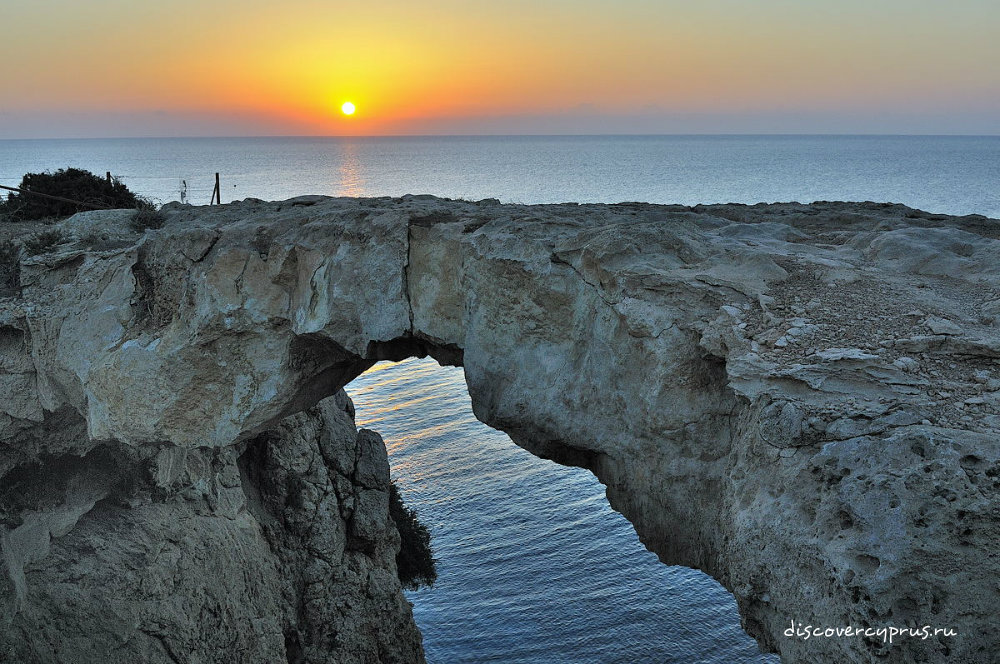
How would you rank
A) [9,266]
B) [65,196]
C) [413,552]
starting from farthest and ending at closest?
1. [413,552]
2. [65,196]
3. [9,266]

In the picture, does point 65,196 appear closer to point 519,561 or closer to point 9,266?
point 9,266

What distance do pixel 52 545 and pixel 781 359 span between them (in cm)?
920

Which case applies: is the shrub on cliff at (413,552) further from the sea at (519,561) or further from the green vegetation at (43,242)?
the green vegetation at (43,242)

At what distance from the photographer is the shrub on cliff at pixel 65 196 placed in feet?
46.3

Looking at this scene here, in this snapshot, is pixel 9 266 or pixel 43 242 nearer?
pixel 43 242

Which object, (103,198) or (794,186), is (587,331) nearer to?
(103,198)

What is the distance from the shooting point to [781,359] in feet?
18.2

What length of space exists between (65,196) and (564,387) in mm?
12353

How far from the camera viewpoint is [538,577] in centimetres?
1748

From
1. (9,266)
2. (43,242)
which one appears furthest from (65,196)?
(43,242)

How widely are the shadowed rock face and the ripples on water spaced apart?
447 centimetres

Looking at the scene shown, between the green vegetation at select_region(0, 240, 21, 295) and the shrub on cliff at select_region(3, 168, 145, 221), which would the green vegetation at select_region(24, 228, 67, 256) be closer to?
the green vegetation at select_region(0, 240, 21, 295)

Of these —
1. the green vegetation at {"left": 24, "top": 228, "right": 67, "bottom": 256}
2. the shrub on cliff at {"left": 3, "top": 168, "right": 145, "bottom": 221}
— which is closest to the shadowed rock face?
the green vegetation at {"left": 24, "top": 228, "right": 67, "bottom": 256}

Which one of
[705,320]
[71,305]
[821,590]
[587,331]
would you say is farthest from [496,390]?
[71,305]
